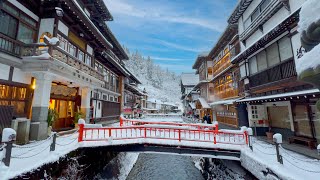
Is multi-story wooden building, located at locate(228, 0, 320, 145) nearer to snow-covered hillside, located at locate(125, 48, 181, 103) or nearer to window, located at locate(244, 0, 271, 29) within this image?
window, located at locate(244, 0, 271, 29)

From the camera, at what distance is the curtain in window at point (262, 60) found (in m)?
14.8

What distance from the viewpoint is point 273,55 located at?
44.8 feet

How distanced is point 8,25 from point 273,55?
18.5m

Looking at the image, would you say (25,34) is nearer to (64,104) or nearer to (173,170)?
(64,104)

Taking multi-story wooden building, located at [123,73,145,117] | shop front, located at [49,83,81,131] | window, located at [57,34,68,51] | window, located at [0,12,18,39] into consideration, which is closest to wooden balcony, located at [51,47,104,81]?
window, located at [57,34,68,51]

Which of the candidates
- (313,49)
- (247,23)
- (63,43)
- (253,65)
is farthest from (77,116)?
(247,23)

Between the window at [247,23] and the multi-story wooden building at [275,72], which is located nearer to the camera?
the multi-story wooden building at [275,72]

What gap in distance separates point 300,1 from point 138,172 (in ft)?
56.8

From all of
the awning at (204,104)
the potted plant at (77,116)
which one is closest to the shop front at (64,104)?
the potted plant at (77,116)

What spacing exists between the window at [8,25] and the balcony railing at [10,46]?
39 centimetres

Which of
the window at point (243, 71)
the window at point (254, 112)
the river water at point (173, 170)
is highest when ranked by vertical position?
the window at point (243, 71)

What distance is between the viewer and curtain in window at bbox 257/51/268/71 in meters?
14.8

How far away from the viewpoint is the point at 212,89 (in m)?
31.2

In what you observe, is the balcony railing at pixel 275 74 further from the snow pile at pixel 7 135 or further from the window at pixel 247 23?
the snow pile at pixel 7 135
